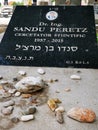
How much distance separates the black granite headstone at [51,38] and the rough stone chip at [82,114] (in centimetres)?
124

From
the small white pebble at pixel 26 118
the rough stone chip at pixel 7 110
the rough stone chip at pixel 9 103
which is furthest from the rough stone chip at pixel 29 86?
the small white pebble at pixel 26 118

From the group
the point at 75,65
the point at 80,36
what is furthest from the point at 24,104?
the point at 80,36

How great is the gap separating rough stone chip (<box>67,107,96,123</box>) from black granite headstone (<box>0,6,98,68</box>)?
1.24 m

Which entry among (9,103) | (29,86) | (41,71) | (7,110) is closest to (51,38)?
(41,71)

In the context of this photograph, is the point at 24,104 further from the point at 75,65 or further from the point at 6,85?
the point at 75,65

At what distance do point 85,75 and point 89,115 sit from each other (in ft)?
3.42

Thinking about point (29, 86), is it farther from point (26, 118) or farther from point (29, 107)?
point (26, 118)

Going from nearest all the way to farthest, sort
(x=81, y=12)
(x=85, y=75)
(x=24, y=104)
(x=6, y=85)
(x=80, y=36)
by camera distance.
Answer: (x=24, y=104) < (x=6, y=85) < (x=85, y=75) < (x=80, y=36) < (x=81, y=12)

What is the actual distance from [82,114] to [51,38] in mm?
1715

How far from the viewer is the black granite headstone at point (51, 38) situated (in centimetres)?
354

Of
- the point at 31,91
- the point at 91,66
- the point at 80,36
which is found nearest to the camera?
the point at 31,91

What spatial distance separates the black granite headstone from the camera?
3.54 meters

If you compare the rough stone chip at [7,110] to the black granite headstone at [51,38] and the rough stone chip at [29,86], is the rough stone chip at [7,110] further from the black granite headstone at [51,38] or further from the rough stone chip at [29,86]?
the black granite headstone at [51,38]

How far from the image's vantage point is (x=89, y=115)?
2.25m
